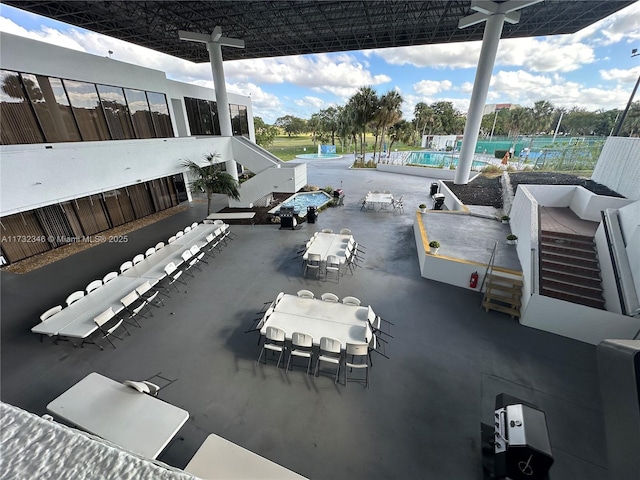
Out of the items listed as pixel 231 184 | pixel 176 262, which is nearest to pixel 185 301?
pixel 176 262

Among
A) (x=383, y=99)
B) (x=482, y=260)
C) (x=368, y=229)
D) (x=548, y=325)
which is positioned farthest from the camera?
(x=383, y=99)

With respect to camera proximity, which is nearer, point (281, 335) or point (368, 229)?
point (281, 335)

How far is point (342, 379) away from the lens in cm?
515

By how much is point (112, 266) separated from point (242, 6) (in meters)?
15.4

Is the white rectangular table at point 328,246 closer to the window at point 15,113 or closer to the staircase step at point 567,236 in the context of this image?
the staircase step at point 567,236

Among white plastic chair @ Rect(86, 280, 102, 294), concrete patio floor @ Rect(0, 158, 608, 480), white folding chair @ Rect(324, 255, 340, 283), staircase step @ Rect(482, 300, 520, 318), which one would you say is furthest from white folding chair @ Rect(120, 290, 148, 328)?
staircase step @ Rect(482, 300, 520, 318)

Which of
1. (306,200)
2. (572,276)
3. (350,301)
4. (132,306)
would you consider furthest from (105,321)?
(306,200)

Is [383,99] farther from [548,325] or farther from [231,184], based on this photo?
[548,325]

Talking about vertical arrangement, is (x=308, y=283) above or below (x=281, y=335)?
below

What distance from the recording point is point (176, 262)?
27.6 feet

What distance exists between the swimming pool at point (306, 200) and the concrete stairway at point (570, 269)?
10640 mm

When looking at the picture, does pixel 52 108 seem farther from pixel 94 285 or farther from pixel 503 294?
pixel 503 294

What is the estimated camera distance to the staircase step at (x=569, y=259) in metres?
6.96

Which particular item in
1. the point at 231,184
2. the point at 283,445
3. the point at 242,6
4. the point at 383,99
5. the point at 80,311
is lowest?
the point at 283,445
